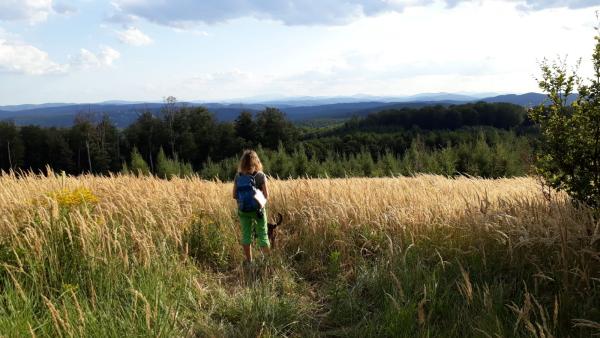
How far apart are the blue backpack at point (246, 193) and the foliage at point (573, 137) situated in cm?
346

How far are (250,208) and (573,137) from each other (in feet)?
12.4

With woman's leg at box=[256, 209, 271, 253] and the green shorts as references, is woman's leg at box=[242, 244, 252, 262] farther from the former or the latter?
woman's leg at box=[256, 209, 271, 253]

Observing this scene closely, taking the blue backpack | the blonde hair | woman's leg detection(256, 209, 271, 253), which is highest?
the blonde hair

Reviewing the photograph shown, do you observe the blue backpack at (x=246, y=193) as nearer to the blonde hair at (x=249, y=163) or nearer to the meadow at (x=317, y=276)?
the blonde hair at (x=249, y=163)

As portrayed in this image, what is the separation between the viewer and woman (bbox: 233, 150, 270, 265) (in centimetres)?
543

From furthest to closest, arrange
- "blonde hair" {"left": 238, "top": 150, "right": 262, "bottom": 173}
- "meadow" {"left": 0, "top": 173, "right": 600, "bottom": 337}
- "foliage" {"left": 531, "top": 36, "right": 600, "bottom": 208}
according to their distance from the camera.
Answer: "blonde hair" {"left": 238, "top": 150, "right": 262, "bottom": 173} < "foliage" {"left": 531, "top": 36, "right": 600, "bottom": 208} < "meadow" {"left": 0, "top": 173, "right": 600, "bottom": 337}

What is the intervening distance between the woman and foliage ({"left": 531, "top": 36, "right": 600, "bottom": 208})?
339 cm

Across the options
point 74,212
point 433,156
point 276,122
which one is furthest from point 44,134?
point 74,212

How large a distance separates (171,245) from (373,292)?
2217mm

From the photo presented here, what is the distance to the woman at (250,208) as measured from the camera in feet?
17.8

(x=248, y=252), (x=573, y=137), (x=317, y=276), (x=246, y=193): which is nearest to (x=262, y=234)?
(x=248, y=252)

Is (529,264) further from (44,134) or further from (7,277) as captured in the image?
(44,134)

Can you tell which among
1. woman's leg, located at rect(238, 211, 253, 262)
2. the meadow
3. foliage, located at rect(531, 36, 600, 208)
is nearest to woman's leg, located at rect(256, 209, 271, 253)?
woman's leg, located at rect(238, 211, 253, 262)

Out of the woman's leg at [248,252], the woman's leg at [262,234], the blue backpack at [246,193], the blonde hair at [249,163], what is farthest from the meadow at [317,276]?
the blonde hair at [249,163]
